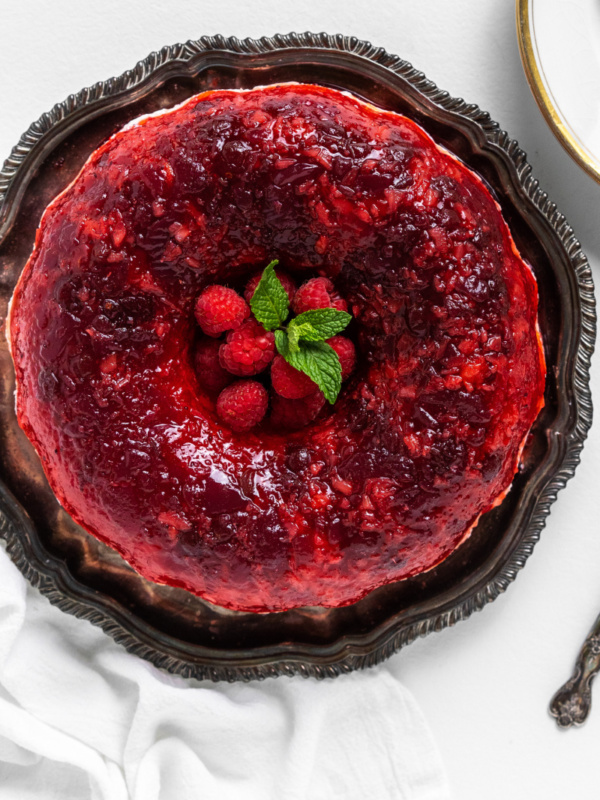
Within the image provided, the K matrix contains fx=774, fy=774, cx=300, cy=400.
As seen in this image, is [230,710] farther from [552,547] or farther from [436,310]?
[436,310]

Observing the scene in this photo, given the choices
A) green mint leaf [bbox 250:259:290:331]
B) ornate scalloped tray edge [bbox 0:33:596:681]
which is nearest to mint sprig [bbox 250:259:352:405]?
green mint leaf [bbox 250:259:290:331]

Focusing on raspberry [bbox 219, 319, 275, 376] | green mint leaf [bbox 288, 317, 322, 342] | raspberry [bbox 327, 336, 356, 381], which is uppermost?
raspberry [bbox 327, 336, 356, 381]

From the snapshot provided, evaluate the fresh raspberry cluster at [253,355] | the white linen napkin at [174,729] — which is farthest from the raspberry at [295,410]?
the white linen napkin at [174,729]

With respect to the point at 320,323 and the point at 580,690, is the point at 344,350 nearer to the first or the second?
the point at 320,323

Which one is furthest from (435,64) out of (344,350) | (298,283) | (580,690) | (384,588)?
(580,690)

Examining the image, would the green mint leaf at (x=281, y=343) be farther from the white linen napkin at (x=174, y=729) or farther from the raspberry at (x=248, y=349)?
the white linen napkin at (x=174, y=729)

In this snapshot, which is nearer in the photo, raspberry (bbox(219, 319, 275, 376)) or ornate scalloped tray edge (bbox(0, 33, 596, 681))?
raspberry (bbox(219, 319, 275, 376))

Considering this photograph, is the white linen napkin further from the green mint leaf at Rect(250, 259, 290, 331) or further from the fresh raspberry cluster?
the green mint leaf at Rect(250, 259, 290, 331)
